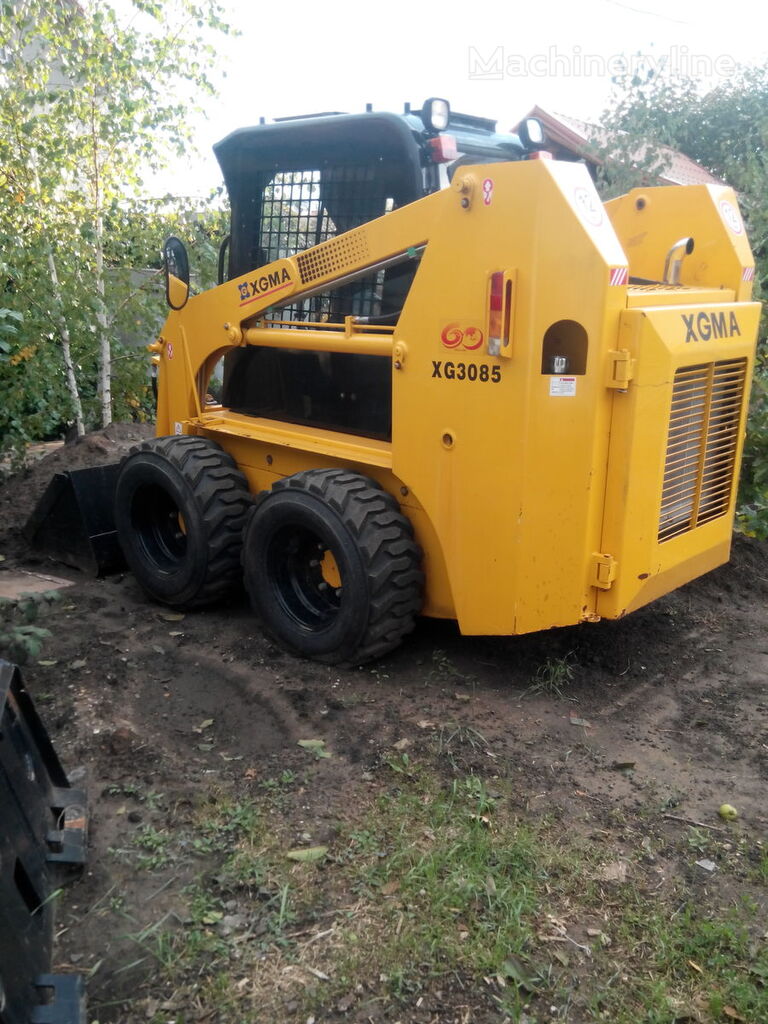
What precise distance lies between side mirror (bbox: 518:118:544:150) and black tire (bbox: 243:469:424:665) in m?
1.89

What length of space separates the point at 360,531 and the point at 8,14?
572 centimetres

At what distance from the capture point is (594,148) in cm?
827

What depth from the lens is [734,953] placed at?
2328 mm

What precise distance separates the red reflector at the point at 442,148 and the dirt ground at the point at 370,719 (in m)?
2.19

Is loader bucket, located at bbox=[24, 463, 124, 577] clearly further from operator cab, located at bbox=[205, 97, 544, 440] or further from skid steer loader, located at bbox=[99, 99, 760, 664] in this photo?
operator cab, located at bbox=[205, 97, 544, 440]

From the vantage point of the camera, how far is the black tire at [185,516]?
4.41 m

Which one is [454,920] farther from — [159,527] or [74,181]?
[74,181]

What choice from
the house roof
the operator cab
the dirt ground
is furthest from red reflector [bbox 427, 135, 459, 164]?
the house roof

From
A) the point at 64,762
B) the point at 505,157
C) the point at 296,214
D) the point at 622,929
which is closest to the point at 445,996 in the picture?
the point at 622,929

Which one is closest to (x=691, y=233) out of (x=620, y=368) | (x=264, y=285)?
(x=620, y=368)

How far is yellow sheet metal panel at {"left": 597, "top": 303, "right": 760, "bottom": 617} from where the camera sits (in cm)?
321

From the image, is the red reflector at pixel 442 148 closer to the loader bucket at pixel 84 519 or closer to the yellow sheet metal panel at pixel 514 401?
the yellow sheet metal panel at pixel 514 401

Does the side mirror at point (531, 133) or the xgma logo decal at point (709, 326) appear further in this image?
the side mirror at point (531, 133)

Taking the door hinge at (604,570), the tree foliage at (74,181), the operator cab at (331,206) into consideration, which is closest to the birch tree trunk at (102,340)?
the tree foliage at (74,181)
